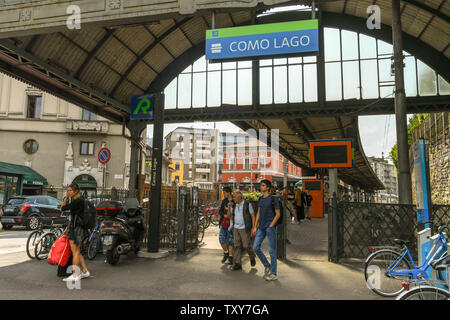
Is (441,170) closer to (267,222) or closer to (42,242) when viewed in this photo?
(267,222)

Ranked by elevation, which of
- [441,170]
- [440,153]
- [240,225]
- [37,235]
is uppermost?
[440,153]

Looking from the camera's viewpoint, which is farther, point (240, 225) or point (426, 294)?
point (240, 225)

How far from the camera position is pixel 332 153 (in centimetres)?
1744

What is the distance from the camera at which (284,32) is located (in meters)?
7.18

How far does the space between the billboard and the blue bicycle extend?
39.4 feet

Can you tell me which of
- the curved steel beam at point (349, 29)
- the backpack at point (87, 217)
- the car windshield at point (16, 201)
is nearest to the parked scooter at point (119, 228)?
the backpack at point (87, 217)

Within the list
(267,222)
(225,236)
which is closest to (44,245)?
(225,236)

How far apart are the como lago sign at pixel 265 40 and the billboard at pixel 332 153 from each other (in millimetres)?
11249

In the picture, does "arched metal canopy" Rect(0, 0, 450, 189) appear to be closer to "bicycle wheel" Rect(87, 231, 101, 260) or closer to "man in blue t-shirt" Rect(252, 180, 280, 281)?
"bicycle wheel" Rect(87, 231, 101, 260)

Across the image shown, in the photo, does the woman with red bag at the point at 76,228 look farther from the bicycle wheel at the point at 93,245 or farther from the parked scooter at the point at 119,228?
the bicycle wheel at the point at 93,245

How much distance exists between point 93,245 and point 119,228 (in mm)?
1265

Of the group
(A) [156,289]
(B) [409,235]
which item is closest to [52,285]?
(A) [156,289]

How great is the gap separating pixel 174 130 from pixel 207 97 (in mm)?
64689

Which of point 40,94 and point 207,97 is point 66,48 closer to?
point 207,97
